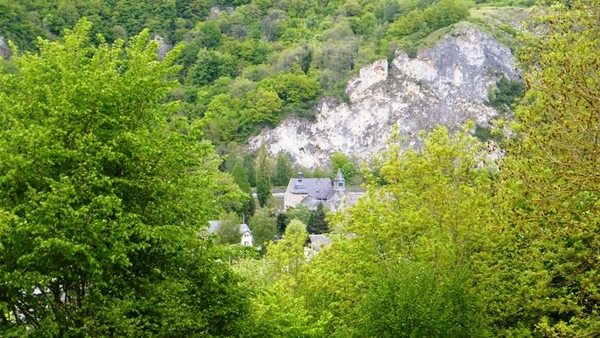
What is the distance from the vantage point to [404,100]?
4222 inches

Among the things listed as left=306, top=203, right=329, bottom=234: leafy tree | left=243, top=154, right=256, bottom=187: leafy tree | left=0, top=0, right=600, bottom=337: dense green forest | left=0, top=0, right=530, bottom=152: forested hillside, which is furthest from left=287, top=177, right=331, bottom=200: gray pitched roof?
left=0, top=0, right=600, bottom=337: dense green forest

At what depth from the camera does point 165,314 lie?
10672 millimetres

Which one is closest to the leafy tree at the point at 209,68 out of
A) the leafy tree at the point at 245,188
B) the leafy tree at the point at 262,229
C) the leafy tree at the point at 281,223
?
the leafy tree at the point at 245,188

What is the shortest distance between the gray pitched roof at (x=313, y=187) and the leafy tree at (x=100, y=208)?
222 feet

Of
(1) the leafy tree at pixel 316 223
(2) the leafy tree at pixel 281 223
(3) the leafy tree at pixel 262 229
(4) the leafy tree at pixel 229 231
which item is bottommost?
(2) the leafy tree at pixel 281 223

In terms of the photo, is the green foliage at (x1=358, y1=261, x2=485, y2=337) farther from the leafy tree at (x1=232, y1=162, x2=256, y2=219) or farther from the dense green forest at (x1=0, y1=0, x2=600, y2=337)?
the leafy tree at (x1=232, y1=162, x2=256, y2=219)

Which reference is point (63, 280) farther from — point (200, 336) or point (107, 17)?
point (107, 17)

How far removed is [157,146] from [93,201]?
1793mm

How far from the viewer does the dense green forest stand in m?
9.27

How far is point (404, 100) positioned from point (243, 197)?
94.1 m

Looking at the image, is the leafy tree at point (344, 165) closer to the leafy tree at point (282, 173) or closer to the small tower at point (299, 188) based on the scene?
the leafy tree at point (282, 173)

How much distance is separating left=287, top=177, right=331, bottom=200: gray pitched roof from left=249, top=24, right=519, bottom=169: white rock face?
853 inches

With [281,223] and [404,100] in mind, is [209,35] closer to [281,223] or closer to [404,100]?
[404,100]

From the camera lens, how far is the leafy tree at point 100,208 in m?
10.4
